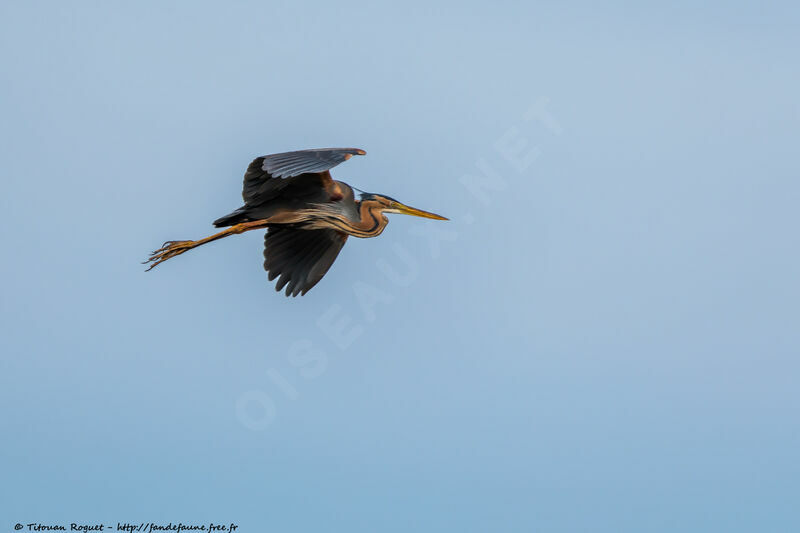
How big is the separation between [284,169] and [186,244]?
184 centimetres

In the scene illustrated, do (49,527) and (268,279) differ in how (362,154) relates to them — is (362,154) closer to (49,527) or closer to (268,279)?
(268,279)

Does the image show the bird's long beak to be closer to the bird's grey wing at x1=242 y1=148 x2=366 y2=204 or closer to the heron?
the heron

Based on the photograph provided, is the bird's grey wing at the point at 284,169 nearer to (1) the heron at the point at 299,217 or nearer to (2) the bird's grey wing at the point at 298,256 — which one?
(1) the heron at the point at 299,217

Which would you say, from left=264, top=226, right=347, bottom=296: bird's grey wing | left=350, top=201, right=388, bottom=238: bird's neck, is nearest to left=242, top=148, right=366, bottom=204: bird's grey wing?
left=350, top=201, right=388, bottom=238: bird's neck

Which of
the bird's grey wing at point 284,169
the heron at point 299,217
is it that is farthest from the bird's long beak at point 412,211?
the bird's grey wing at point 284,169

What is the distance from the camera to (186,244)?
1255 centimetres

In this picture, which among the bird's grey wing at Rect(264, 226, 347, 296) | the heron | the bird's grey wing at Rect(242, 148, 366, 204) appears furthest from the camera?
the bird's grey wing at Rect(264, 226, 347, 296)

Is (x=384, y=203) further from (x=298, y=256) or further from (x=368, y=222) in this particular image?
(x=298, y=256)

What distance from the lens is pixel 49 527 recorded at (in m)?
13.4

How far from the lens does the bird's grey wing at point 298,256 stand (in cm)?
1354

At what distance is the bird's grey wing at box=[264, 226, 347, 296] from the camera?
44.4ft

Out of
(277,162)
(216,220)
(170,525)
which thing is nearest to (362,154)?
A: (277,162)

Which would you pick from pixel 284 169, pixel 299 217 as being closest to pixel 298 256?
pixel 299 217

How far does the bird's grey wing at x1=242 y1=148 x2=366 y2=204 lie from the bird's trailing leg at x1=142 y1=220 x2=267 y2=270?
0.24 meters
